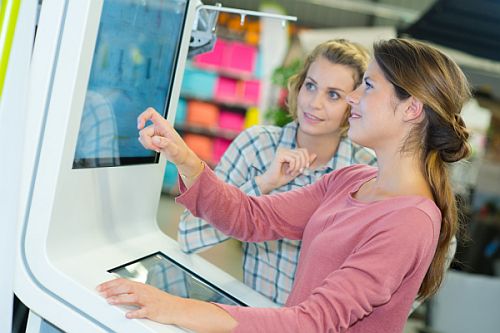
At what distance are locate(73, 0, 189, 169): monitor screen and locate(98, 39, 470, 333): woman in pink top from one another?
0.09 meters

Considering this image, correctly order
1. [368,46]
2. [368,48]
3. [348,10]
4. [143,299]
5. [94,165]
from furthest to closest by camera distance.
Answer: [348,10], [368,46], [368,48], [94,165], [143,299]

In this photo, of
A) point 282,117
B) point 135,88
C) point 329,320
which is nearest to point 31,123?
point 135,88

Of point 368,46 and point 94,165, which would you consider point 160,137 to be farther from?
point 368,46

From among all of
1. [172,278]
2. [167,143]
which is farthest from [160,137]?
[172,278]

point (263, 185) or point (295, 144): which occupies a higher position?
point (295, 144)

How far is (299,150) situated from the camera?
192 cm

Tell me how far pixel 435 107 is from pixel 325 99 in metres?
0.61

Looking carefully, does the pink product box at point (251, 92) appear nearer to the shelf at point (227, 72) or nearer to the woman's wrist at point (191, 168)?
the shelf at point (227, 72)

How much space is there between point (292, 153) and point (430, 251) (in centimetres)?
69

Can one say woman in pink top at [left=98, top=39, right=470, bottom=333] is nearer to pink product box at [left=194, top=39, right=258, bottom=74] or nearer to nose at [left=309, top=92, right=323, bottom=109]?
nose at [left=309, top=92, right=323, bottom=109]

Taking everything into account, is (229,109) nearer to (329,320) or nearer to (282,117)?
(282,117)

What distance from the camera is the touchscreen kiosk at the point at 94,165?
1096mm

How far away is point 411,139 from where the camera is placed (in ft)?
4.74

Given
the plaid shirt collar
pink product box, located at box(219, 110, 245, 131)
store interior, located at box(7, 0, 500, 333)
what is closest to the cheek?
the plaid shirt collar
